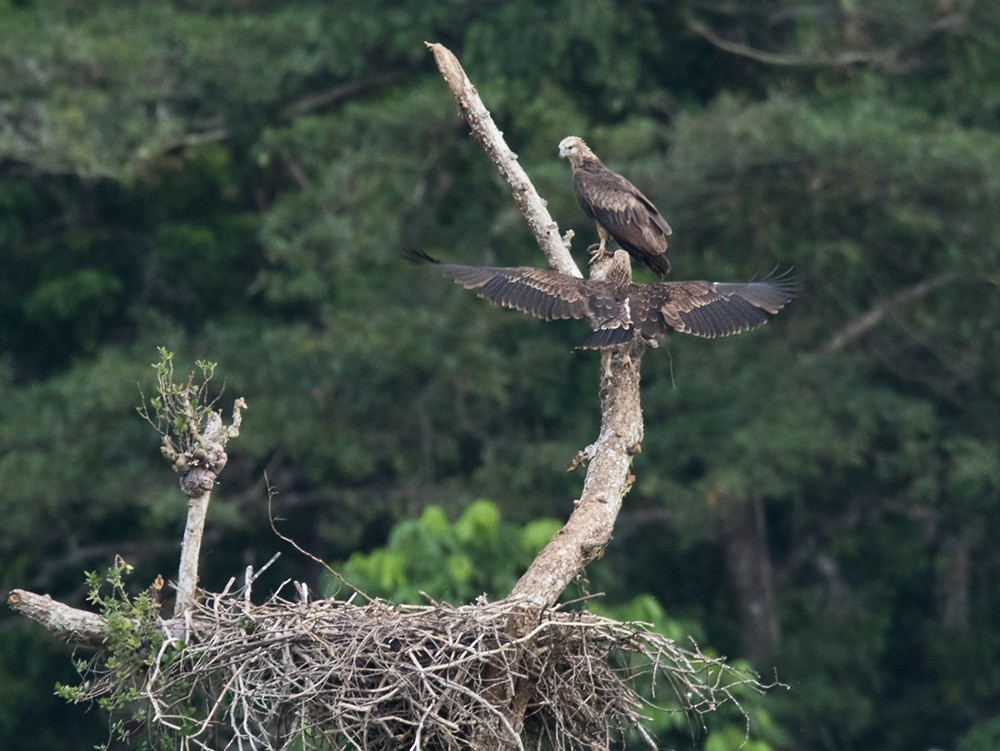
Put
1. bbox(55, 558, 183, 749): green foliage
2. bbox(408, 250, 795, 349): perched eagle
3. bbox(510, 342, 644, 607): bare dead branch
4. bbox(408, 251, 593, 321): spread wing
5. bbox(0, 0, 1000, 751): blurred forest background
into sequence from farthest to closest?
bbox(0, 0, 1000, 751): blurred forest background
bbox(408, 251, 593, 321): spread wing
bbox(408, 250, 795, 349): perched eagle
bbox(510, 342, 644, 607): bare dead branch
bbox(55, 558, 183, 749): green foliage

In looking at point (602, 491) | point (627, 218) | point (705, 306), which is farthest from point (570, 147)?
point (602, 491)

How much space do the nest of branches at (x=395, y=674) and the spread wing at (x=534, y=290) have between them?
1.61m

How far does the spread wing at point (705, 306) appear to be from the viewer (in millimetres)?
7648

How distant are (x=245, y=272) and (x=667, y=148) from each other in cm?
432

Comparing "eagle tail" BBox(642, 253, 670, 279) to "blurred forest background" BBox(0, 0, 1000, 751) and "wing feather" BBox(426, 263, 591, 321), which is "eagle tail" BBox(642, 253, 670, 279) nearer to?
"wing feather" BBox(426, 263, 591, 321)

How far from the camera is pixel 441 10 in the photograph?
52.5ft

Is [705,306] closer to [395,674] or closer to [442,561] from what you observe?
[395,674]

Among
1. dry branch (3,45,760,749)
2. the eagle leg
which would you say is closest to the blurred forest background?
the eagle leg

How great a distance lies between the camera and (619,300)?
7.65m

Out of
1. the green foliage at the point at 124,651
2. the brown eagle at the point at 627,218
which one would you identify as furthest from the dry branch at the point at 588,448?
the green foliage at the point at 124,651

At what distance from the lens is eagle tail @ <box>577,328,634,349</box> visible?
7267 millimetres

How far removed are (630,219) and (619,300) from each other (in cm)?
114

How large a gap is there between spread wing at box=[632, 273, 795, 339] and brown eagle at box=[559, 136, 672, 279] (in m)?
0.58

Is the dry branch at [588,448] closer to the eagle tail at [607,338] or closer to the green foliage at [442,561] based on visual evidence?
the eagle tail at [607,338]
